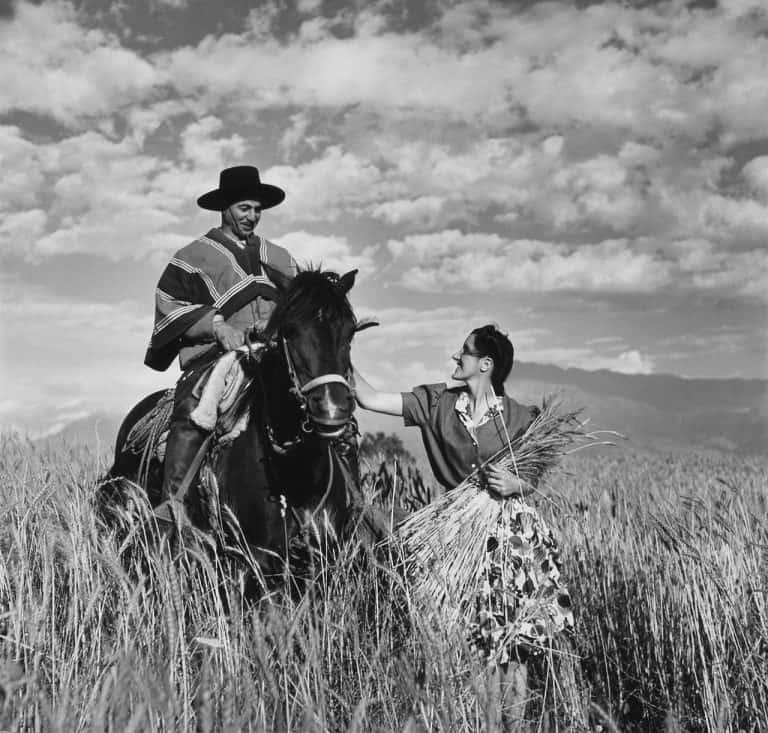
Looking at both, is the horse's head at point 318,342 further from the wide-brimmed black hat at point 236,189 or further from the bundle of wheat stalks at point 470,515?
the wide-brimmed black hat at point 236,189

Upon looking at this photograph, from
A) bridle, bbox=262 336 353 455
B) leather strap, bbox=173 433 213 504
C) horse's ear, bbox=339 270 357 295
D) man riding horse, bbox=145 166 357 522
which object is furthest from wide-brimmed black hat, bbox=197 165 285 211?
bridle, bbox=262 336 353 455

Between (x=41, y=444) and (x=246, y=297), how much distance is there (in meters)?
5.91

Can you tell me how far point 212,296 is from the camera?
565 cm

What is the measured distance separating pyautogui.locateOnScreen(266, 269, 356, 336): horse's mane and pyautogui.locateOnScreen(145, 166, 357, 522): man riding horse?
0.71 metres

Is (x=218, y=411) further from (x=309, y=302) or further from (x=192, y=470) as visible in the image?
(x=309, y=302)

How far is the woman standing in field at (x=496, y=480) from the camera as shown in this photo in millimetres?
3967

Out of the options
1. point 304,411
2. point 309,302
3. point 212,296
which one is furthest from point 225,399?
point 212,296

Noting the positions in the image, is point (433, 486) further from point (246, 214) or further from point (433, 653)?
point (433, 653)

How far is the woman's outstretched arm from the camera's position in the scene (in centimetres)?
464

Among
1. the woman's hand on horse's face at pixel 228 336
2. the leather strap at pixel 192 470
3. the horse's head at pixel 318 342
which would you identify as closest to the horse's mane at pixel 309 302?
the horse's head at pixel 318 342

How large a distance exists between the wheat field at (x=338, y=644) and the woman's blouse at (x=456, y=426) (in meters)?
0.74

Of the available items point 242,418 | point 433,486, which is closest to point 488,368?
point 242,418

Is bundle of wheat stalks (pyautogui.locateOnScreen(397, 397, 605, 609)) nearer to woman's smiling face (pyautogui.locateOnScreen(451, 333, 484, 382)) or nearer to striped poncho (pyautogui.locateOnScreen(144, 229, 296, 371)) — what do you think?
woman's smiling face (pyautogui.locateOnScreen(451, 333, 484, 382))

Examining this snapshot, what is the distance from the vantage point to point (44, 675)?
3279 millimetres
